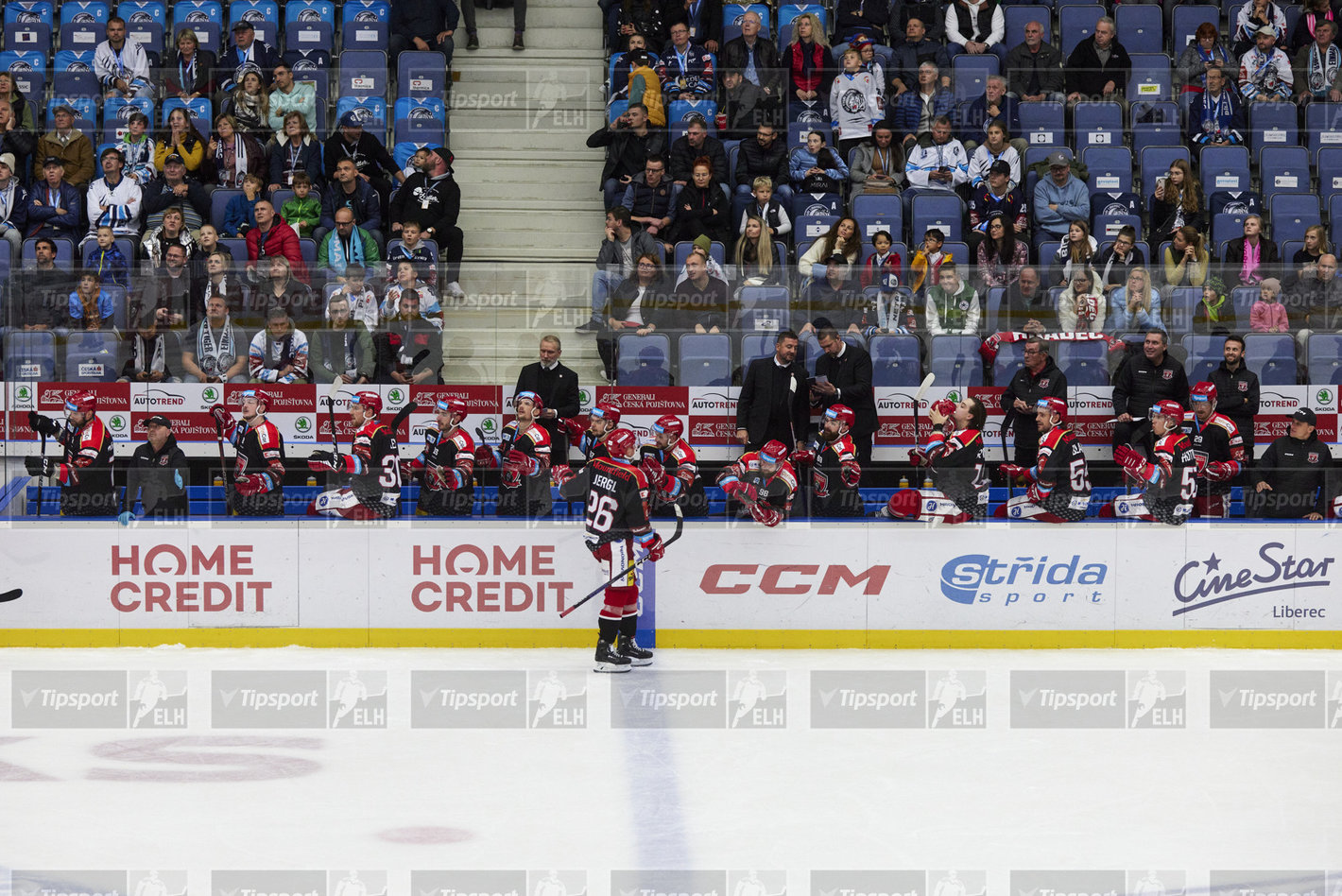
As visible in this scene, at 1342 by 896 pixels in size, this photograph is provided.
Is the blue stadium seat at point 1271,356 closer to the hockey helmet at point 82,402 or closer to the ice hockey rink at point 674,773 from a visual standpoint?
the ice hockey rink at point 674,773

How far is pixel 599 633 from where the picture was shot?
397 inches

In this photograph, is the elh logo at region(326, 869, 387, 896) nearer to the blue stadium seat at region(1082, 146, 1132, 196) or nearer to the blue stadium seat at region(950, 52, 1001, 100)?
the blue stadium seat at region(1082, 146, 1132, 196)

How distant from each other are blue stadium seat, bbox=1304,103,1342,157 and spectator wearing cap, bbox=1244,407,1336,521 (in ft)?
12.9

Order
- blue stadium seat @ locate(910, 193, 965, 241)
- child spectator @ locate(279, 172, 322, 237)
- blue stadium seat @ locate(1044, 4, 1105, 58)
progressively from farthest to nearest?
blue stadium seat @ locate(1044, 4, 1105, 58) < blue stadium seat @ locate(910, 193, 965, 241) < child spectator @ locate(279, 172, 322, 237)

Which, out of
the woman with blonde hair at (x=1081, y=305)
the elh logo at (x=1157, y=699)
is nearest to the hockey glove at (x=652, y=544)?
the elh logo at (x=1157, y=699)

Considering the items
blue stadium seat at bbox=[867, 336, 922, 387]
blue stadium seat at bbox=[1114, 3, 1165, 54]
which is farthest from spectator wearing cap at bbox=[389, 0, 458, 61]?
blue stadium seat at bbox=[1114, 3, 1165, 54]

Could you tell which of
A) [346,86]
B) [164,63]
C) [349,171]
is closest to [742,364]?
[349,171]

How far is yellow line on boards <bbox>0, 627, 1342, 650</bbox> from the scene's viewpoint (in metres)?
10.7

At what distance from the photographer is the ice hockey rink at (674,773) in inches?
241

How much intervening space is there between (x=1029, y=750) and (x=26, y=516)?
275 inches

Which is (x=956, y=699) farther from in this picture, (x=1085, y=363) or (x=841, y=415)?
(x=1085, y=363)

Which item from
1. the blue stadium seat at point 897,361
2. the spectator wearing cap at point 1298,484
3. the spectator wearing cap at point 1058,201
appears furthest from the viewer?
the spectator wearing cap at point 1058,201

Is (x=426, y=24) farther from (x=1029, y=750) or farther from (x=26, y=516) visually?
(x=1029, y=750)

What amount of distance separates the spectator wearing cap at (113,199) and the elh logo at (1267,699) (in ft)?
28.2
